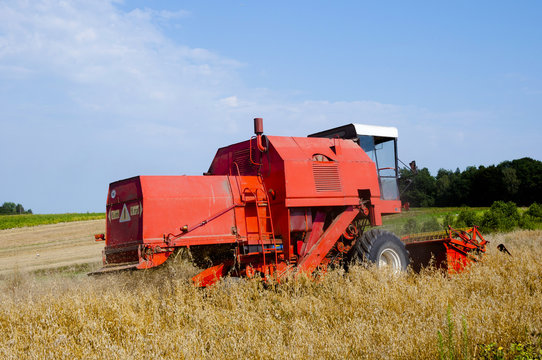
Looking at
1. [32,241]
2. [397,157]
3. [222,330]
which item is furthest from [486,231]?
[32,241]

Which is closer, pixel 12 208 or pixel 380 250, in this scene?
pixel 380 250

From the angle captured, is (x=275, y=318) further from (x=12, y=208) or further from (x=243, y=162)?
(x=12, y=208)

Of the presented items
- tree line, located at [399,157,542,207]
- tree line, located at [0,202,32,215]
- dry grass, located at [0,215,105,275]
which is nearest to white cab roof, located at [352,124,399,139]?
dry grass, located at [0,215,105,275]

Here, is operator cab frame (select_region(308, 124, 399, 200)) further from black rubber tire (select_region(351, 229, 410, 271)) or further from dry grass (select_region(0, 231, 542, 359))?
dry grass (select_region(0, 231, 542, 359))

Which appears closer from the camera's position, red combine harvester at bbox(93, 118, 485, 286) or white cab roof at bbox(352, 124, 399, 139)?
red combine harvester at bbox(93, 118, 485, 286)

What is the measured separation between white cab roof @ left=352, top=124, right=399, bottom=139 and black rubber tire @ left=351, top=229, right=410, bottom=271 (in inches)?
79.6

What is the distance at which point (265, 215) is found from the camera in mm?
7531

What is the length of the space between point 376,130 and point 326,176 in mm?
2040

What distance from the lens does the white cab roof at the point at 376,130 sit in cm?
916

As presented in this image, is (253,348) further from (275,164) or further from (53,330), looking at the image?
(275,164)

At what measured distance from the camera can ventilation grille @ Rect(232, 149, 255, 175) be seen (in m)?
8.01

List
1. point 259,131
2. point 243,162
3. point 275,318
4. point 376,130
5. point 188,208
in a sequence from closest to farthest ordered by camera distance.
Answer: point 275,318 < point 188,208 < point 259,131 < point 243,162 < point 376,130

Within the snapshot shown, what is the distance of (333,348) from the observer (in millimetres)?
4031

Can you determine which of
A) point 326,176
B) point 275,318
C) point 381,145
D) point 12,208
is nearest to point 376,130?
point 381,145
